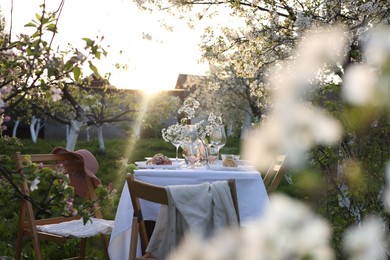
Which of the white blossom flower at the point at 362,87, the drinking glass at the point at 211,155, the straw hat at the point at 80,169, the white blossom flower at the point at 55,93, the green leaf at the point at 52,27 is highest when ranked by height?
the green leaf at the point at 52,27

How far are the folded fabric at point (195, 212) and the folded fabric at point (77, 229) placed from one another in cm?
95

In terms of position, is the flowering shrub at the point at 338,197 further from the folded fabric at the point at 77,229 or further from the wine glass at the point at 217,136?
the folded fabric at the point at 77,229

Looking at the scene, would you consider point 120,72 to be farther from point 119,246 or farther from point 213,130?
point 119,246

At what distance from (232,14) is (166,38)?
3493 millimetres

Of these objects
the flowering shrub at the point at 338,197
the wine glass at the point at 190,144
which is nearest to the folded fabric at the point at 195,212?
the flowering shrub at the point at 338,197

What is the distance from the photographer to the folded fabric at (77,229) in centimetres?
423

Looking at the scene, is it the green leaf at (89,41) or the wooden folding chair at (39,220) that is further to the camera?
the wooden folding chair at (39,220)

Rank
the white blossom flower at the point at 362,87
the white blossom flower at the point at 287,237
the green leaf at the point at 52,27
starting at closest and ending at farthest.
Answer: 1. the white blossom flower at the point at 287,237
2. the green leaf at the point at 52,27
3. the white blossom flower at the point at 362,87

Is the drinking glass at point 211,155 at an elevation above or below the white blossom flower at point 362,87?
below

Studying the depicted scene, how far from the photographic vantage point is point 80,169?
501cm

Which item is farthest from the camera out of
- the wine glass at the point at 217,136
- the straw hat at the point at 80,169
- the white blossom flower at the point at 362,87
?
the wine glass at the point at 217,136

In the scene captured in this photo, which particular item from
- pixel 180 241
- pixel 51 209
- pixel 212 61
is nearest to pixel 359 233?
pixel 51 209

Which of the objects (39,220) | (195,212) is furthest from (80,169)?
(195,212)

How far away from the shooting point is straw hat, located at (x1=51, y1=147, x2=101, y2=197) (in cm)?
492
